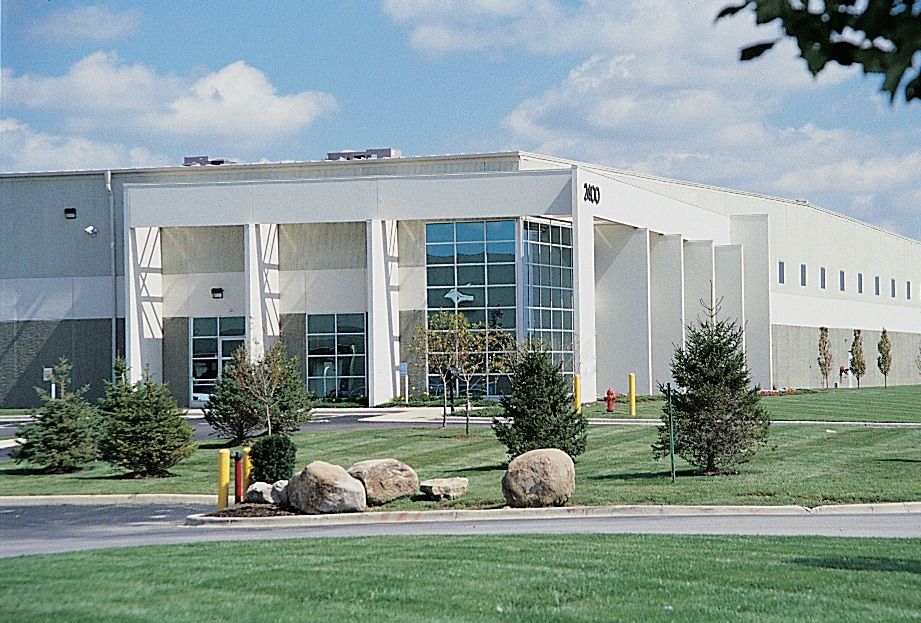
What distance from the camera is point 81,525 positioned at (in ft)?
65.7

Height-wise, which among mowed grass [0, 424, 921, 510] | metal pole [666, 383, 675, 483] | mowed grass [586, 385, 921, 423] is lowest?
mowed grass [0, 424, 921, 510]

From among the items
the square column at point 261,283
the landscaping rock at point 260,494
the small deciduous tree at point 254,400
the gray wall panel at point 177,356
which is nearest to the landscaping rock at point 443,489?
the landscaping rock at point 260,494

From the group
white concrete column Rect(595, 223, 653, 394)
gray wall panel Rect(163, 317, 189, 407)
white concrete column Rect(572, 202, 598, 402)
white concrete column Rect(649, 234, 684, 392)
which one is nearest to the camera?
white concrete column Rect(572, 202, 598, 402)

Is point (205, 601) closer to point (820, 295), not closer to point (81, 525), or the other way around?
point (81, 525)

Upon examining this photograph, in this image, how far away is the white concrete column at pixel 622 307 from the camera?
5394cm

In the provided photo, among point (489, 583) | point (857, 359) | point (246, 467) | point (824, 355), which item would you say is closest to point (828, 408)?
point (824, 355)

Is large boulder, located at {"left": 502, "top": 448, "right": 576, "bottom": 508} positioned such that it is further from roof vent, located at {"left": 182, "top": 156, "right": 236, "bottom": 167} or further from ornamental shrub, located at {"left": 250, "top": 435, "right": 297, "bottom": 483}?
roof vent, located at {"left": 182, "top": 156, "right": 236, "bottom": 167}

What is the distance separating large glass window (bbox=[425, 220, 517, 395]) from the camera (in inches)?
1949

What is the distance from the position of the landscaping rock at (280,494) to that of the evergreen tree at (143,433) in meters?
6.18

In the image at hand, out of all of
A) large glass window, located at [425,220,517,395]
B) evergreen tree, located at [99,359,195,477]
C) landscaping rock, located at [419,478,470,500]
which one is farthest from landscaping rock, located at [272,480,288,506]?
large glass window, located at [425,220,517,395]

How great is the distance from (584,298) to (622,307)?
6686 millimetres

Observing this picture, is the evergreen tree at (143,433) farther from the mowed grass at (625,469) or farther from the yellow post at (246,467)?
the yellow post at (246,467)

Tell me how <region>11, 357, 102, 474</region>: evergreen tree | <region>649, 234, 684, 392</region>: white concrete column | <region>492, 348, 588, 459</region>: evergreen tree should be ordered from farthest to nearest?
<region>649, 234, 684, 392</region>: white concrete column → <region>11, 357, 102, 474</region>: evergreen tree → <region>492, 348, 588, 459</region>: evergreen tree

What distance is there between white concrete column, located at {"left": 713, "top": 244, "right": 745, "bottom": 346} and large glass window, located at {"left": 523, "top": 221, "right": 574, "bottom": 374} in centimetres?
Answer: 1242
